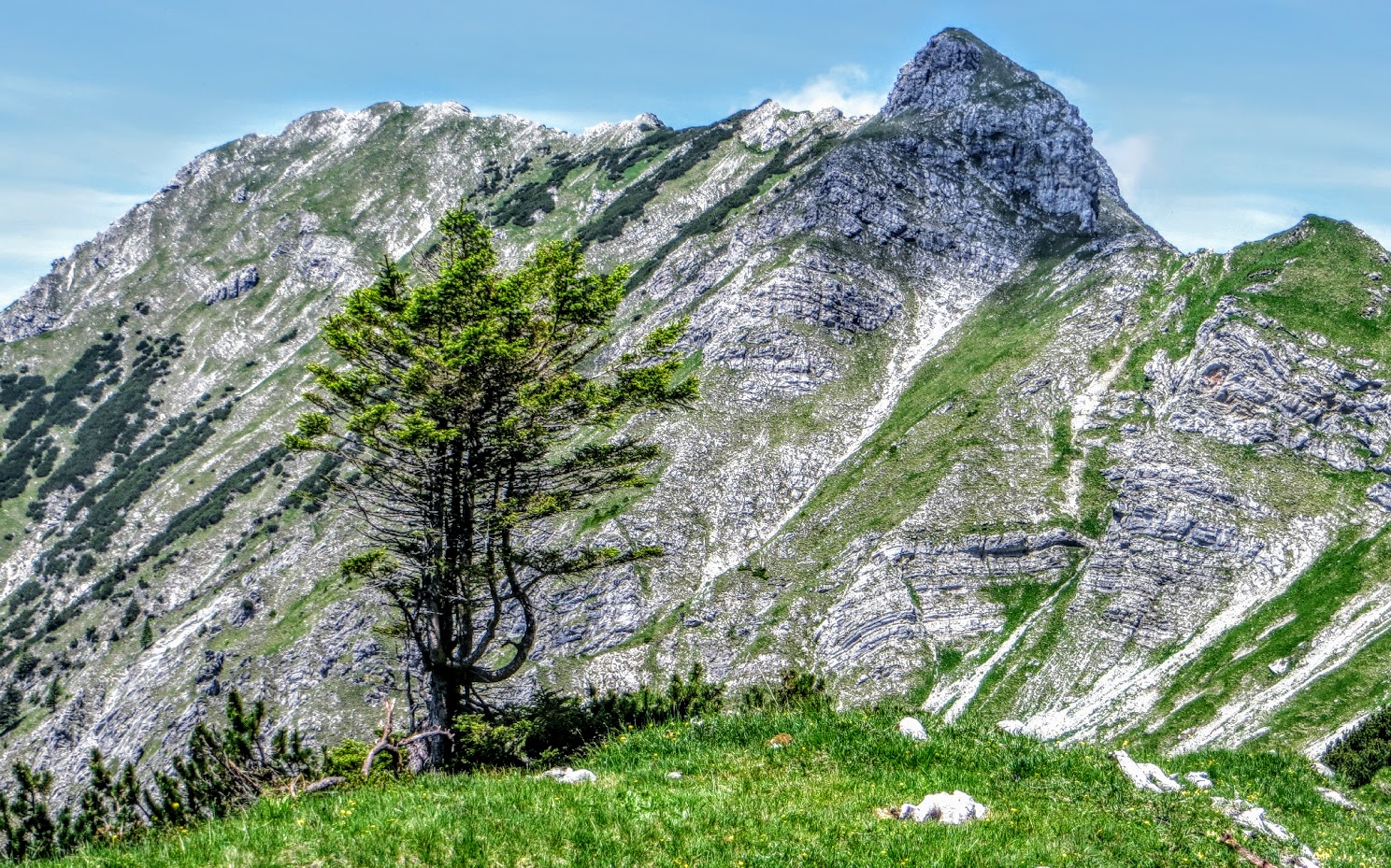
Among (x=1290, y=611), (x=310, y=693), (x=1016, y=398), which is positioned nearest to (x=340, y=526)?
(x=310, y=693)

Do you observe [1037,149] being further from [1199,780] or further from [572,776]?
[572,776]

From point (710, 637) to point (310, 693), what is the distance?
5284 centimetres

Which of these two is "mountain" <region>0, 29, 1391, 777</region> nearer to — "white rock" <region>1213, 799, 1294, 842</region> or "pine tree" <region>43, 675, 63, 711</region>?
"pine tree" <region>43, 675, 63, 711</region>

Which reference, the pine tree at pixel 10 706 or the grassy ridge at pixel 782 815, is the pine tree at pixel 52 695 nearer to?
the pine tree at pixel 10 706

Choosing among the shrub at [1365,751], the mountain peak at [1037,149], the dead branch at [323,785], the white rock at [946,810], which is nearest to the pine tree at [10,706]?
the dead branch at [323,785]

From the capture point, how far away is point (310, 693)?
117625 millimetres

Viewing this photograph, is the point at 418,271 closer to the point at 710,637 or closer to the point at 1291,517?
the point at 710,637

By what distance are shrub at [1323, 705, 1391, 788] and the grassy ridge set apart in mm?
9287

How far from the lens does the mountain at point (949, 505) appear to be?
87875mm

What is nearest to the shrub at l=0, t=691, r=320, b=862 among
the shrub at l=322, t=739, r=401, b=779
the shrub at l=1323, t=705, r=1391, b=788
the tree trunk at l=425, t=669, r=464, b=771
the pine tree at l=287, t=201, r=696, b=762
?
the shrub at l=322, t=739, r=401, b=779

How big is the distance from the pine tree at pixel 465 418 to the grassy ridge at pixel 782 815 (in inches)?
374

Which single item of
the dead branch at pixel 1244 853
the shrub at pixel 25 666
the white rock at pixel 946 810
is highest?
the shrub at pixel 25 666

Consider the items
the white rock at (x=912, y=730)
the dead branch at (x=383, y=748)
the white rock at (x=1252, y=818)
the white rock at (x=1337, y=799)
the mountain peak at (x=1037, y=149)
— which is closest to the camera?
the white rock at (x=1252, y=818)

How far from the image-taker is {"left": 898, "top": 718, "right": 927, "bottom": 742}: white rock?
47.5ft
